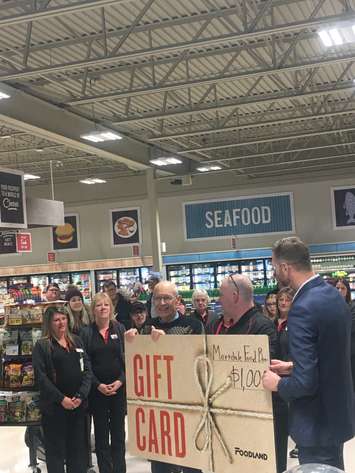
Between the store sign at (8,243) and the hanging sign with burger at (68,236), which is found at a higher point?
the hanging sign with burger at (68,236)

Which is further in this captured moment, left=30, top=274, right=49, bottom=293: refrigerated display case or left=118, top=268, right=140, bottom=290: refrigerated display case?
left=30, top=274, right=49, bottom=293: refrigerated display case

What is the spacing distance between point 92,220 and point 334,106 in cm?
850

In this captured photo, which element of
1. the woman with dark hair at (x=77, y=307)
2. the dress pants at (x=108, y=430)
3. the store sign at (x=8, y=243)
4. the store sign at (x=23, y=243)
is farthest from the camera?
the store sign at (x=23, y=243)

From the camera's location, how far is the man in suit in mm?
2506

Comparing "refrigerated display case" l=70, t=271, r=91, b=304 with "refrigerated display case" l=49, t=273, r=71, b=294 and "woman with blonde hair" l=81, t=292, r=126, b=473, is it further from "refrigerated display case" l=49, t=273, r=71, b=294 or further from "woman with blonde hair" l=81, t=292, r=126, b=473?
"woman with blonde hair" l=81, t=292, r=126, b=473

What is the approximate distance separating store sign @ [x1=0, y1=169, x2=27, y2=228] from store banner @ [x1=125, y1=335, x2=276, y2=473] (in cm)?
607

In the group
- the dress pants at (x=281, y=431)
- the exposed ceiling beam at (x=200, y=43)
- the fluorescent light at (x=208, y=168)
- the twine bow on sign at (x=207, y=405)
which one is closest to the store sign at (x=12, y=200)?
the exposed ceiling beam at (x=200, y=43)

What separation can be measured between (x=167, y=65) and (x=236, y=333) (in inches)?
275

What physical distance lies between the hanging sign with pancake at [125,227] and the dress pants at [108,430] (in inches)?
511

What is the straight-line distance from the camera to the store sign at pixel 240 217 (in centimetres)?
1666

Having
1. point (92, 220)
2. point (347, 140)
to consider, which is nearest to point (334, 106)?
point (347, 140)

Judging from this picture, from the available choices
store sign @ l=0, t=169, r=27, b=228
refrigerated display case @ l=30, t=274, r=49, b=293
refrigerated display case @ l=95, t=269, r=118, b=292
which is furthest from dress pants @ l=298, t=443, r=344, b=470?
refrigerated display case @ l=30, t=274, r=49, b=293

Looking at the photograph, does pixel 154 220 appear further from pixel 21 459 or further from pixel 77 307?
pixel 21 459

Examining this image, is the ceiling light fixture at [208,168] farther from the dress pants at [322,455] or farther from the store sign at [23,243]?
the dress pants at [322,455]
